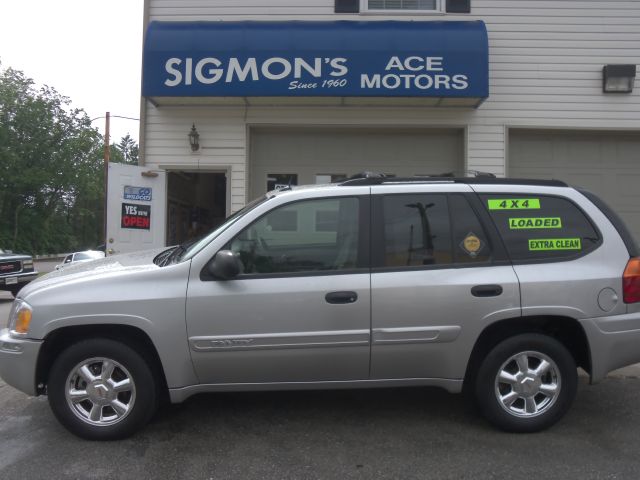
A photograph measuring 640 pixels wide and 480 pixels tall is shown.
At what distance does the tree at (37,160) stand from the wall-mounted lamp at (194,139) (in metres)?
29.5

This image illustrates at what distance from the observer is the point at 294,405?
4.43m

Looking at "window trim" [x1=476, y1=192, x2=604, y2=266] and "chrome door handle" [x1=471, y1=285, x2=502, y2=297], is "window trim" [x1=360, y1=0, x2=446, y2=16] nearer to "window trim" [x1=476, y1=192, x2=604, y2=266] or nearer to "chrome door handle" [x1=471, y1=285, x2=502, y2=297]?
"window trim" [x1=476, y1=192, x2=604, y2=266]

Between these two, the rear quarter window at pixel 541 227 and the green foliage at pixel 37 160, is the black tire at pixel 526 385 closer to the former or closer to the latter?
the rear quarter window at pixel 541 227

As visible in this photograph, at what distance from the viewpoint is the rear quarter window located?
153 inches

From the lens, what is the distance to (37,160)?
35062 mm

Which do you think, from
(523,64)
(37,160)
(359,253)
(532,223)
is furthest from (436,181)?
(37,160)

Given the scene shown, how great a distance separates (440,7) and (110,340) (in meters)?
8.04

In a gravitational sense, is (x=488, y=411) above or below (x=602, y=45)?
below

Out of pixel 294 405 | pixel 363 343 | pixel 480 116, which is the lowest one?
pixel 294 405

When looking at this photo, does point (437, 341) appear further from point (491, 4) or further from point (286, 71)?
point (491, 4)

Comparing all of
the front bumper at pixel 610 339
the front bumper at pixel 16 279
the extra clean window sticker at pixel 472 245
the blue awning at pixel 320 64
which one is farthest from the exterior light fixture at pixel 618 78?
the front bumper at pixel 16 279

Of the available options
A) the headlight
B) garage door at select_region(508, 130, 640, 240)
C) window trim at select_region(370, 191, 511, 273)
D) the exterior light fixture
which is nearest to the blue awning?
garage door at select_region(508, 130, 640, 240)

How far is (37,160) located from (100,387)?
36.5m

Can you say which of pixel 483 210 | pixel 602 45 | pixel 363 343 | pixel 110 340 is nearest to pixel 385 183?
pixel 483 210
